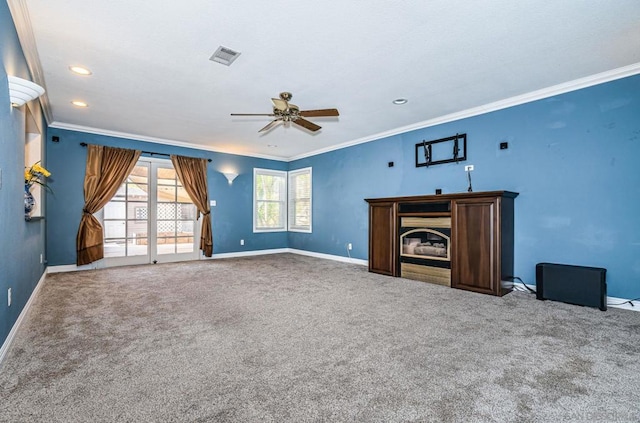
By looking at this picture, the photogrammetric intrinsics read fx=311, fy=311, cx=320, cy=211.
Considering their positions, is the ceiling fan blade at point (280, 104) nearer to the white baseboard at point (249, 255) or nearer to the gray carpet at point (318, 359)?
the gray carpet at point (318, 359)

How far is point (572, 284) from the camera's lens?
11.4ft

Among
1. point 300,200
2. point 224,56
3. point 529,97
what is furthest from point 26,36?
point 300,200

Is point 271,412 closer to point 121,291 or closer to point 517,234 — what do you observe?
point 121,291

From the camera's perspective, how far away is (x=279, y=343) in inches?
97.1

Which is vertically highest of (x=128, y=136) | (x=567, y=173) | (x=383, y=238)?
(x=128, y=136)

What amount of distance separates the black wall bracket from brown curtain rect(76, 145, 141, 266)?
17.9 feet

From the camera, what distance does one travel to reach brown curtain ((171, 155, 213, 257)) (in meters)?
6.62

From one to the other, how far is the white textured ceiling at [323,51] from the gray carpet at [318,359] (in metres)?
2.58

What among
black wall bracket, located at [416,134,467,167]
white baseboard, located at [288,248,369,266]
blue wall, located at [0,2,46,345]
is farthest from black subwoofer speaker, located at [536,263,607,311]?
blue wall, located at [0,2,46,345]

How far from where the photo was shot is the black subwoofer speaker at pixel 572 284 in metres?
3.31

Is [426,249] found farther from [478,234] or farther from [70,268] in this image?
[70,268]

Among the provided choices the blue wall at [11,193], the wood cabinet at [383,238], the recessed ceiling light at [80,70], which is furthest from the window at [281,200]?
the blue wall at [11,193]

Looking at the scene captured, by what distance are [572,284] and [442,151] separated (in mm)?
2543

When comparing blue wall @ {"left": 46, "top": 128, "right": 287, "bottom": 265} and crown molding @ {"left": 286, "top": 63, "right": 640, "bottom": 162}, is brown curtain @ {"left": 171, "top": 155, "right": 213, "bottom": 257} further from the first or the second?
crown molding @ {"left": 286, "top": 63, "right": 640, "bottom": 162}
